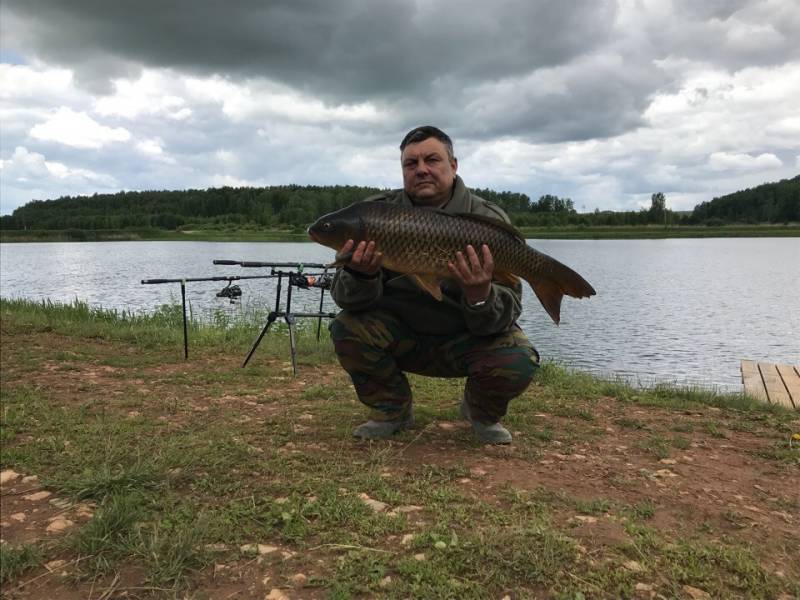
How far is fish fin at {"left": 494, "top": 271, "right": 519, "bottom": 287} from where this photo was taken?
317 cm

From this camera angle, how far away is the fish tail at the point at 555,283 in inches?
123

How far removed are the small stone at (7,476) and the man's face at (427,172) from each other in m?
2.52

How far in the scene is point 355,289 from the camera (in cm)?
330

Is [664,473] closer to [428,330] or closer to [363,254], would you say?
[428,330]

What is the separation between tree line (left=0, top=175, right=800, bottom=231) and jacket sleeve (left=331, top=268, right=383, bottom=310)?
51396mm

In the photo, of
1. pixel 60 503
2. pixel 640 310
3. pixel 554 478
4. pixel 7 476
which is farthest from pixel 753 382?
pixel 640 310

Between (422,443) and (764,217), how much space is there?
110983 mm

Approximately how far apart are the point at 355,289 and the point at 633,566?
192cm

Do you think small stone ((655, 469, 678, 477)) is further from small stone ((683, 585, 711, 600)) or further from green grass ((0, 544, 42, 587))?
green grass ((0, 544, 42, 587))

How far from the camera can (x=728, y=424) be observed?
4.19 metres

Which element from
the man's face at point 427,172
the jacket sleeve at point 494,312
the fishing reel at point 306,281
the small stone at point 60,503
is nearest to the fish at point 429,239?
the jacket sleeve at point 494,312

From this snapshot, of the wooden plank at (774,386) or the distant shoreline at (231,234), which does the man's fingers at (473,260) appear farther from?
the distant shoreline at (231,234)

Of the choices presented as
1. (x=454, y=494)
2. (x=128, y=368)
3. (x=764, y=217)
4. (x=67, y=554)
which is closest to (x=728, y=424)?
(x=454, y=494)

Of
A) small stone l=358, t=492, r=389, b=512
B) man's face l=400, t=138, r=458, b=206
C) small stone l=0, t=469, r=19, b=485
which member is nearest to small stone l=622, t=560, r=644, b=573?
small stone l=358, t=492, r=389, b=512
